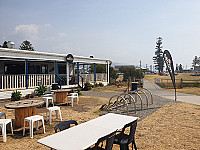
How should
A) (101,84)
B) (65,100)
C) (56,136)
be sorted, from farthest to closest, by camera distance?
1. (101,84)
2. (65,100)
3. (56,136)

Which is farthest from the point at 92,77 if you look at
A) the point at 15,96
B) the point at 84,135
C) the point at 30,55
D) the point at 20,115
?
the point at 84,135

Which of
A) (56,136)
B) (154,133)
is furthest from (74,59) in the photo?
(56,136)

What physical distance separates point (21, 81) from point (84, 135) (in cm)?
1201

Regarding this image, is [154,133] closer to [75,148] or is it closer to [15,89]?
[75,148]

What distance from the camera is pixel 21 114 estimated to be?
19.2ft

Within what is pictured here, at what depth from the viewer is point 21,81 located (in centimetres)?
1351

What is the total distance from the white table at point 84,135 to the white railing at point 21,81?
10.6 m

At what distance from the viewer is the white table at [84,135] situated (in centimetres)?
271

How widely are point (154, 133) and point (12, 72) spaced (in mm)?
14620

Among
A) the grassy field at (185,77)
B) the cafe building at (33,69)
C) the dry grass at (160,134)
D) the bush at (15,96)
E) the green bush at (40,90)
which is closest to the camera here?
the dry grass at (160,134)

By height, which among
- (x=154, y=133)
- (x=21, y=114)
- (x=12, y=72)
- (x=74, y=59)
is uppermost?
(x=74, y=59)

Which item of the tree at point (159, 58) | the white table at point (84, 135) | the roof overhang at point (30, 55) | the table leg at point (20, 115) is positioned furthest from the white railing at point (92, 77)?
the tree at point (159, 58)

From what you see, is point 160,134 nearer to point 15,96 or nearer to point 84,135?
point 84,135

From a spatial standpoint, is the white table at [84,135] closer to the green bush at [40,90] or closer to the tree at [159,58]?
the green bush at [40,90]
